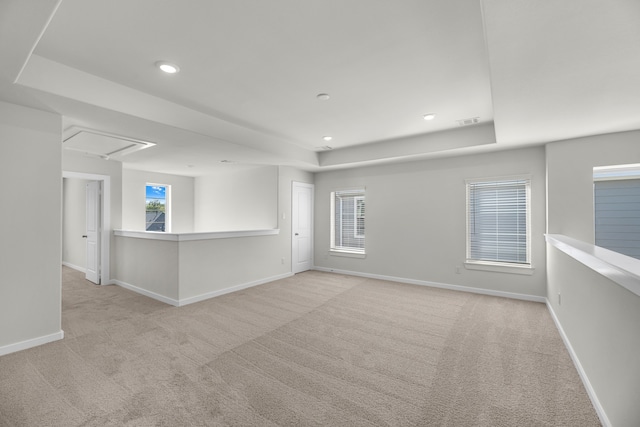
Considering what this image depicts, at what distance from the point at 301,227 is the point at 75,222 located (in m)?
5.58

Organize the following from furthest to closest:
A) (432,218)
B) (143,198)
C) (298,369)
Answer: (143,198) < (432,218) < (298,369)

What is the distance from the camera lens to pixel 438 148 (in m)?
4.57

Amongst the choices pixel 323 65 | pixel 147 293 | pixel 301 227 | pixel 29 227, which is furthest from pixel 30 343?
pixel 301 227

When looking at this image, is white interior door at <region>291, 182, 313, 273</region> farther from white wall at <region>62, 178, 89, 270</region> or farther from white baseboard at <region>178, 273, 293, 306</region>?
white wall at <region>62, 178, 89, 270</region>

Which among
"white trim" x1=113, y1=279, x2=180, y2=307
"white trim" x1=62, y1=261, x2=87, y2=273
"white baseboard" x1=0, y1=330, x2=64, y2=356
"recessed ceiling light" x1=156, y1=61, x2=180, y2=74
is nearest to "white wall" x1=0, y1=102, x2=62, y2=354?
"white baseboard" x1=0, y1=330, x2=64, y2=356

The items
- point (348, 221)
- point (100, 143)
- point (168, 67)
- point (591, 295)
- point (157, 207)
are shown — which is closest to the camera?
point (591, 295)

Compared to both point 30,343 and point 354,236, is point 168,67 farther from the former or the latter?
point 354,236

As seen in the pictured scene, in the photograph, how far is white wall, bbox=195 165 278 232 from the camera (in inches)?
237

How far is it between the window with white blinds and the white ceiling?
2.95ft

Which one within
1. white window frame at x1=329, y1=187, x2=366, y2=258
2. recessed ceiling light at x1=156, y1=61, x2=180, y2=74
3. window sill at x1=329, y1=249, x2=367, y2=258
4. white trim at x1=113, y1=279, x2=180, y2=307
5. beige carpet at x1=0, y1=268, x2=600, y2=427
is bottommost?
beige carpet at x1=0, y1=268, x2=600, y2=427

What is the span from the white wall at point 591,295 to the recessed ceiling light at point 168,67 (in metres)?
3.51

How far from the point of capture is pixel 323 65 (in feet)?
8.23

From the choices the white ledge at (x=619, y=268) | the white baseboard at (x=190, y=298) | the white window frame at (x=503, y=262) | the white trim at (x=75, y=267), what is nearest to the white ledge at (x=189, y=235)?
the white baseboard at (x=190, y=298)

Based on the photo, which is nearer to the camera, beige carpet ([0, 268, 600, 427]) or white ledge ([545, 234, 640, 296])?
white ledge ([545, 234, 640, 296])
